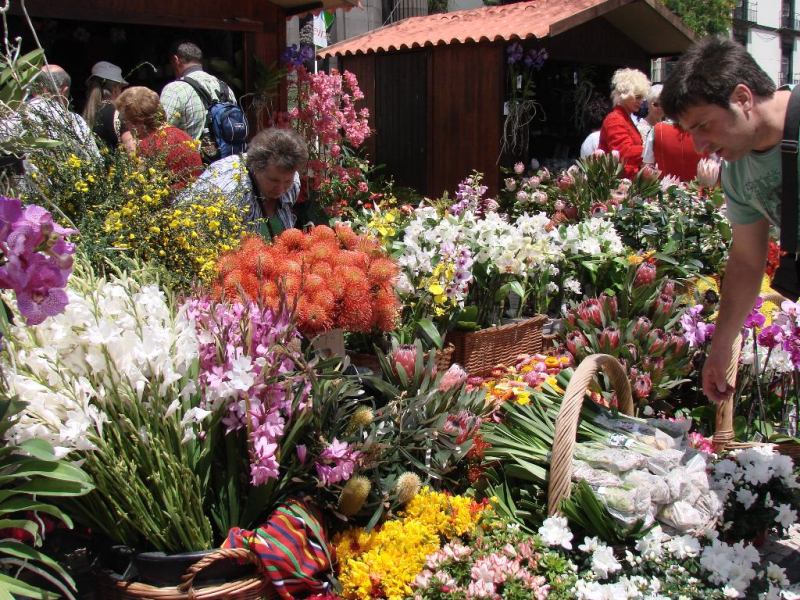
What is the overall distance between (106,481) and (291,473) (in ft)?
Answer: 1.30

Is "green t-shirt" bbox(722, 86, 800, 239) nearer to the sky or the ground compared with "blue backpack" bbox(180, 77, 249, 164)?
nearer to the ground

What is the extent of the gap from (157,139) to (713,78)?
184 centimetres

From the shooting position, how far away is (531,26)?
7.73m

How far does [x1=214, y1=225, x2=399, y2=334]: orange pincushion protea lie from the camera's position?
198 centimetres

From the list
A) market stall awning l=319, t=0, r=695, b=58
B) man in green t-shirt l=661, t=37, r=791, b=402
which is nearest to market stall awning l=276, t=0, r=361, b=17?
market stall awning l=319, t=0, r=695, b=58

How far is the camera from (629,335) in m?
2.93

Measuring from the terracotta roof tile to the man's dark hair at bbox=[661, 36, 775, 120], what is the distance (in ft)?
18.3

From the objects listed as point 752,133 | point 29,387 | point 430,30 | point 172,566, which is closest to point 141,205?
point 29,387

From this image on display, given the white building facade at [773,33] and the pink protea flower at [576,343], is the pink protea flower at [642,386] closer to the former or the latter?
the pink protea flower at [576,343]

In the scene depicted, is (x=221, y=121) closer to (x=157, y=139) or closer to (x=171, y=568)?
(x=157, y=139)

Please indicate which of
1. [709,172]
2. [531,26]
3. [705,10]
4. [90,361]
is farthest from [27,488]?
[705,10]

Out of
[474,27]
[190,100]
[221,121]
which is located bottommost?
[221,121]

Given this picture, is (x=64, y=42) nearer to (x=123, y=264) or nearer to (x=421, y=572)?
(x=123, y=264)

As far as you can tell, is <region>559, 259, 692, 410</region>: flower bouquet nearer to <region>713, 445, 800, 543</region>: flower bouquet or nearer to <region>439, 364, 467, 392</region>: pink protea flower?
<region>713, 445, 800, 543</region>: flower bouquet
